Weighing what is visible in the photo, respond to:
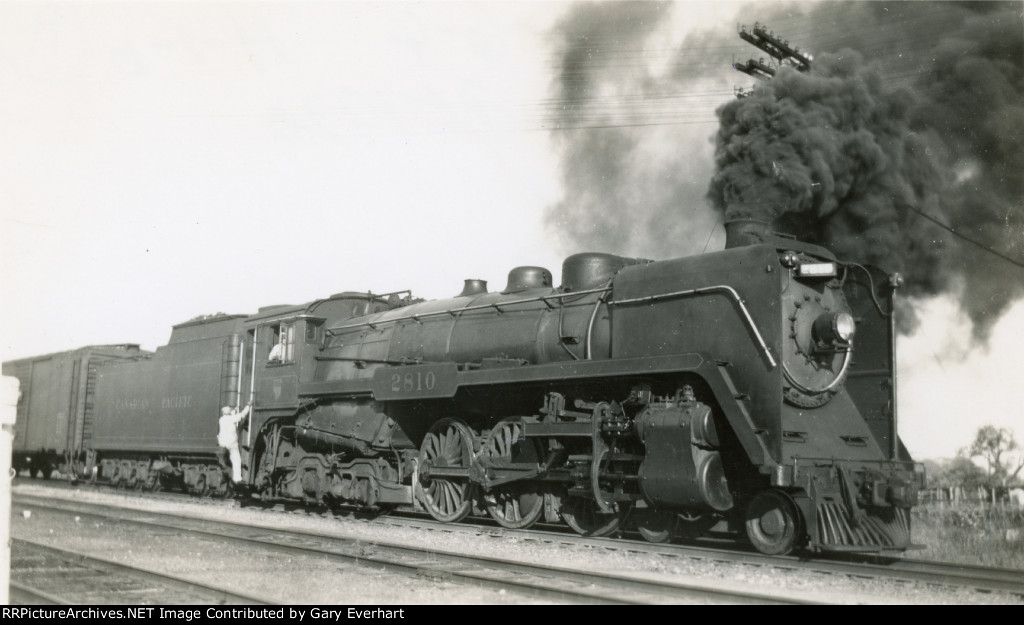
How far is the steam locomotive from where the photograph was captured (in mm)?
8375

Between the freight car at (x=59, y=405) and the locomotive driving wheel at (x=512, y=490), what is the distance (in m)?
13.5

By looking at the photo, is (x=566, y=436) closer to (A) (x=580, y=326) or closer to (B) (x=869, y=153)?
(A) (x=580, y=326)

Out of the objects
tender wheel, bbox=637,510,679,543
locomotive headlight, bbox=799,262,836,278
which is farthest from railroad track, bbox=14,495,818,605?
locomotive headlight, bbox=799,262,836,278

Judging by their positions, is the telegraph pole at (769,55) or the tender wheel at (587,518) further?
the telegraph pole at (769,55)

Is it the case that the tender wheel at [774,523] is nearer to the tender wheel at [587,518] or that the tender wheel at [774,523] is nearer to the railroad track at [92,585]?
the tender wheel at [587,518]

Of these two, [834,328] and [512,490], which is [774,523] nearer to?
[834,328]

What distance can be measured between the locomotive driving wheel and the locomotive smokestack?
3396 millimetres

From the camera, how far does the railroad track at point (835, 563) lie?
23.8ft

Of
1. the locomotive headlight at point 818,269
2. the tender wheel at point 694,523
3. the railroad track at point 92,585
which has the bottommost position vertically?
the railroad track at point 92,585

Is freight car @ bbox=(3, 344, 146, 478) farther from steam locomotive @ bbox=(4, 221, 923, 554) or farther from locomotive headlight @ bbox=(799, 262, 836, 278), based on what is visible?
locomotive headlight @ bbox=(799, 262, 836, 278)

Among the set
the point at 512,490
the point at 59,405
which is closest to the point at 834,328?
the point at 512,490

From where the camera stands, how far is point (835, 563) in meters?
8.09

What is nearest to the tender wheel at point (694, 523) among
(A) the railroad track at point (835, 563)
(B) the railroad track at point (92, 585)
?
(A) the railroad track at point (835, 563)
